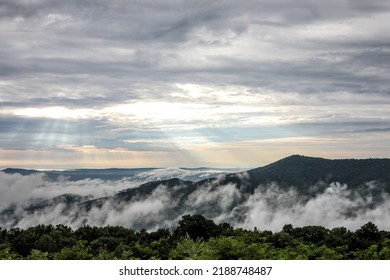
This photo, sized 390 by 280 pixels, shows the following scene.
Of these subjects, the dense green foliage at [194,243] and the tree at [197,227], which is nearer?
the dense green foliage at [194,243]

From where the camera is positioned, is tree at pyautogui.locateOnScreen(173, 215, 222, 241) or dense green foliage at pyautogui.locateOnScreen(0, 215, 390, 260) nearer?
dense green foliage at pyautogui.locateOnScreen(0, 215, 390, 260)

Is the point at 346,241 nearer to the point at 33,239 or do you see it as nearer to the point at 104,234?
the point at 104,234

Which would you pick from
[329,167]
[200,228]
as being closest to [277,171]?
[329,167]

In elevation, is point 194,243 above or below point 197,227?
above

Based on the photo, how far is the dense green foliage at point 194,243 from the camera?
19.8 m

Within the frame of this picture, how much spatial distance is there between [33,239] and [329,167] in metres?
178

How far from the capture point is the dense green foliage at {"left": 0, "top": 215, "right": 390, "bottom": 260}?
64.9 ft

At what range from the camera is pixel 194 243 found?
20312 millimetres

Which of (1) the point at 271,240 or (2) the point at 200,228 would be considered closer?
(1) the point at 271,240

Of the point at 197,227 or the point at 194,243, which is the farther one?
the point at 197,227
